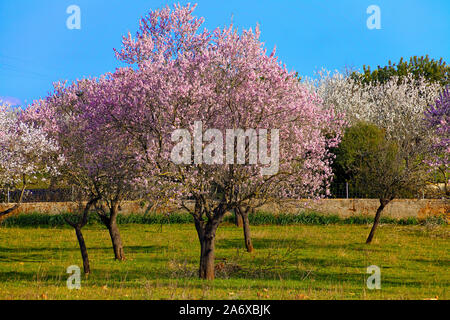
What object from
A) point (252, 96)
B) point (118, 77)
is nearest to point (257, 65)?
point (252, 96)

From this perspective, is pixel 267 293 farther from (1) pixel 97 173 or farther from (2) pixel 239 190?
(1) pixel 97 173

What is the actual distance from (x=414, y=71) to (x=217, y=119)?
6409 cm

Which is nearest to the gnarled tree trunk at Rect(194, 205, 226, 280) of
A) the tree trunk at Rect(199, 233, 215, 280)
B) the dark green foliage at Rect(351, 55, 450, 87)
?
the tree trunk at Rect(199, 233, 215, 280)

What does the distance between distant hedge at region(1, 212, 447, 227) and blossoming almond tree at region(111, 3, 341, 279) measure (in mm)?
16496

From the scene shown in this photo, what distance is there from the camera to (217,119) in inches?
595

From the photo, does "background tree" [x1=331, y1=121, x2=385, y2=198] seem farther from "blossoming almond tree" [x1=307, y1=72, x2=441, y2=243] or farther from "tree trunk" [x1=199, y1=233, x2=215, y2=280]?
"tree trunk" [x1=199, y1=233, x2=215, y2=280]

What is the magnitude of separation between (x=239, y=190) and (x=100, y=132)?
17.8 feet

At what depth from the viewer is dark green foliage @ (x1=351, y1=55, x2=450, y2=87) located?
70.5 meters

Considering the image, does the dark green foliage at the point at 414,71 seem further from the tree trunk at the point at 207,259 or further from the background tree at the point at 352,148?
the tree trunk at the point at 207,259

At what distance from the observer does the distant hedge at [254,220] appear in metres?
32.5

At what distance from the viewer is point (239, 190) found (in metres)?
15.4

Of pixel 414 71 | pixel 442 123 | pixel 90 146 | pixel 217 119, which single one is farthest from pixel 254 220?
pixel 414 71

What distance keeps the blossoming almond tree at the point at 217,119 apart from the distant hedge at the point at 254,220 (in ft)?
54.1
